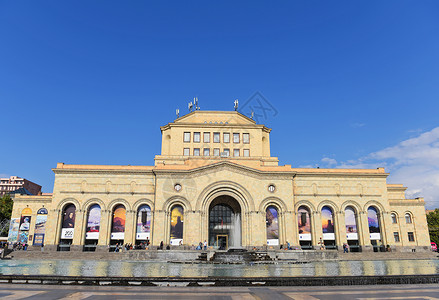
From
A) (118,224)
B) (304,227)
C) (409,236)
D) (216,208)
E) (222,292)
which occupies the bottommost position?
(222,292)

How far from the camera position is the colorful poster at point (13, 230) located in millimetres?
45438

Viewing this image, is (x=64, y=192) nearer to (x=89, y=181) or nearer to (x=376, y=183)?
(x=89, y=181)

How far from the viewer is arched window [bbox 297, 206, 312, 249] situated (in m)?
42.6

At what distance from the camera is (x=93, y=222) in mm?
41625

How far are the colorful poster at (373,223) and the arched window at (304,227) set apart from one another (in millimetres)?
8966

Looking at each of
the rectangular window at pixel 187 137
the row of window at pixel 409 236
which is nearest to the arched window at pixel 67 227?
the rectangular window at pixel 187 137

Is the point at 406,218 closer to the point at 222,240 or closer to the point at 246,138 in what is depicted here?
the point at 246,138

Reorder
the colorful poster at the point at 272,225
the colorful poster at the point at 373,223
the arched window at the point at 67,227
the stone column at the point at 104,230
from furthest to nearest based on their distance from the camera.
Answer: the colorful poster at the point at 373,223, the arched window at the point at 67,227, the colorful poster at the point at 272,225, the stone column at the point at 104,230

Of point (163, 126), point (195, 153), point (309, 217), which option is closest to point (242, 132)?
point (195, 153)

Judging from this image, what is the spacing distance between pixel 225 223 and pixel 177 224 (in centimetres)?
713

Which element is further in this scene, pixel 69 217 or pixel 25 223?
pixel 25 223

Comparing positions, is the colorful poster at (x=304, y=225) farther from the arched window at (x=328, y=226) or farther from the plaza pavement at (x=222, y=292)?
the plaza pavement at (x=222, y=292)

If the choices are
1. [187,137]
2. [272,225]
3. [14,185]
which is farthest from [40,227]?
[14,185]

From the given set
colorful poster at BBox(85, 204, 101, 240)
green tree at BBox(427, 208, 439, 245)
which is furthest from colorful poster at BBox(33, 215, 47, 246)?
green tree at BBox(427, 208, 439, 245)
